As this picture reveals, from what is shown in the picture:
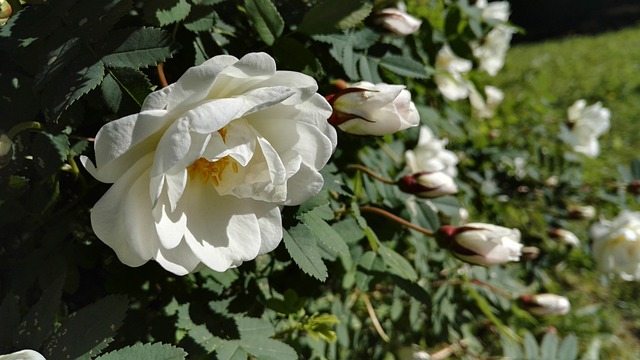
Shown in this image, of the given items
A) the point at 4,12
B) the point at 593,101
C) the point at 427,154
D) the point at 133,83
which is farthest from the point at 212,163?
the point at 593,101

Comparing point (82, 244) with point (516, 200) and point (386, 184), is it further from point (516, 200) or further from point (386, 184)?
point (516, 200)

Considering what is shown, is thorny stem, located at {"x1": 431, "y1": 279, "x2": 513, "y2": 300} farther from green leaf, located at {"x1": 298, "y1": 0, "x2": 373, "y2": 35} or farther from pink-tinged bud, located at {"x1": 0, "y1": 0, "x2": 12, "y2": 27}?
pink-tinged bud, located at {"x1": 0, "y1": 0, "x2": 12, "y2": 27}

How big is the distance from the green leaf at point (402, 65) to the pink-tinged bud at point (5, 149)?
2.20 feet

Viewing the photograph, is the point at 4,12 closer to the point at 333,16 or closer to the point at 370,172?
the point at 333,16

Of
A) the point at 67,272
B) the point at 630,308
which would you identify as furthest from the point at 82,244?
the point at 630,308

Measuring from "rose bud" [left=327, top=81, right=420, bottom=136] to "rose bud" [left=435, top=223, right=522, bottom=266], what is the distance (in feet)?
0.97

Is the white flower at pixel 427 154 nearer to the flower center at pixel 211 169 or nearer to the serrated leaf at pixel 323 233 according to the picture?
the serrated leaf at pixel 323 233

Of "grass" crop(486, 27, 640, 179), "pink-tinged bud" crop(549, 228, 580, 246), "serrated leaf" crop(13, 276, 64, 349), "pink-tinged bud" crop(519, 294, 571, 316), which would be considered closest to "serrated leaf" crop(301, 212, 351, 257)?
"serrated leaf" crop(13, 276, 64, 349)

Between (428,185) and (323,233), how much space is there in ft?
0.98

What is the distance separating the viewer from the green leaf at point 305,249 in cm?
78

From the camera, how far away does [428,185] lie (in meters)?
1.06

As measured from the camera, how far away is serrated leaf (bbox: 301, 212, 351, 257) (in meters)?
0.84

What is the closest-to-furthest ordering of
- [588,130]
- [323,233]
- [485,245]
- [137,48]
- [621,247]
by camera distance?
[137,48]
[323,233]
[485,245]
[621,247]
[588,130]

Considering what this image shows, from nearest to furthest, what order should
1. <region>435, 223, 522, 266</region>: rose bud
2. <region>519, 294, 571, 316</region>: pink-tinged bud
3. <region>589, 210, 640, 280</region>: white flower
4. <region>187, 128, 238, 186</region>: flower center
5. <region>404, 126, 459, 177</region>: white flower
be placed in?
<region>187, 128, 238, 186</region>: flower center
<region>435, 223, 522, 266</region>: rose bud
<region>404, 126, 459, 177</region>: white flower
<region>519, 294, 571, 316</region>: pink-tinged bud
<region>589, 210, 640, 280</region>: white flower
